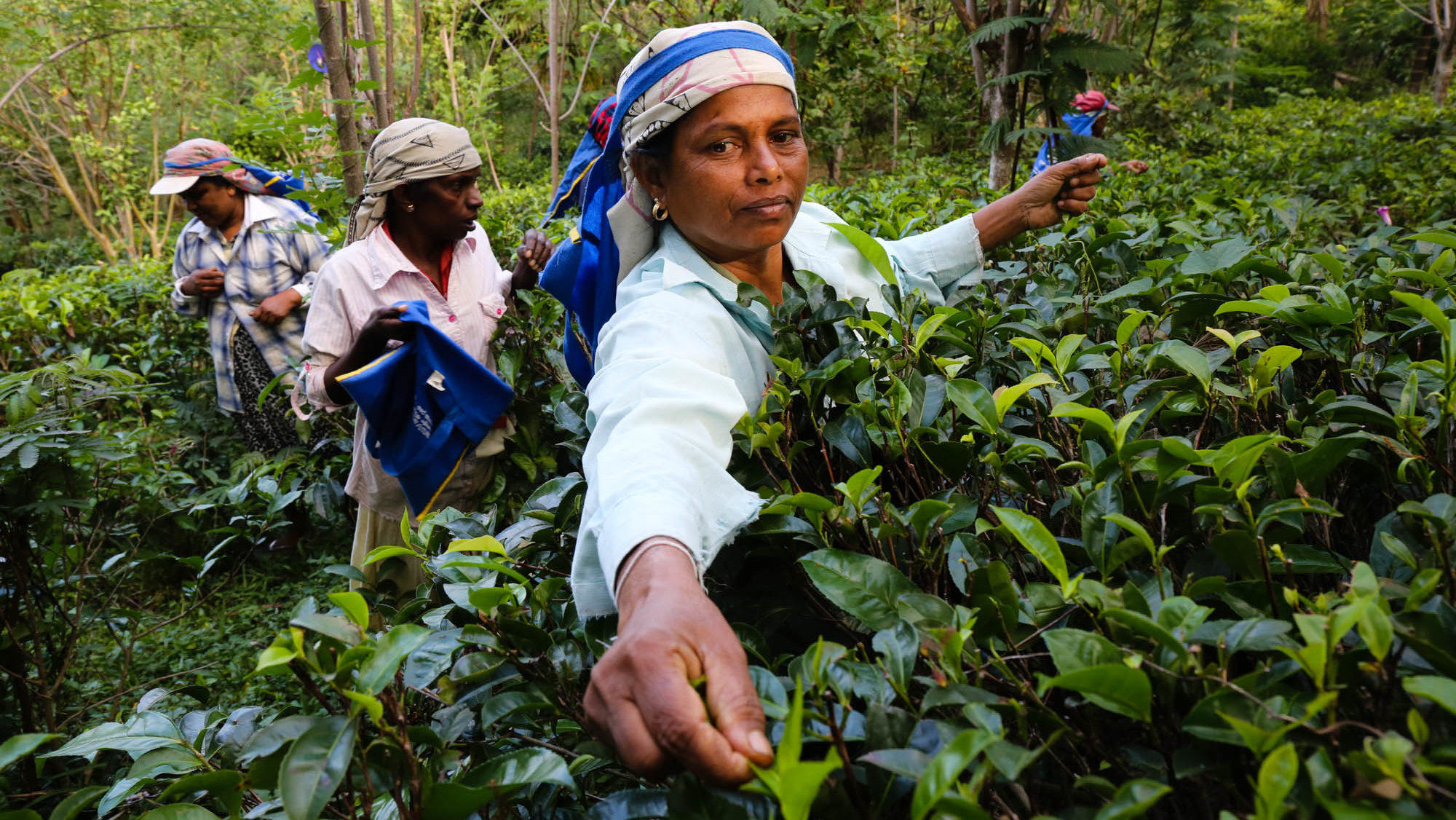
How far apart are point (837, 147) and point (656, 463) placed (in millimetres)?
10854

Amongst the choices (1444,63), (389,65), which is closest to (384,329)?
(389,65)

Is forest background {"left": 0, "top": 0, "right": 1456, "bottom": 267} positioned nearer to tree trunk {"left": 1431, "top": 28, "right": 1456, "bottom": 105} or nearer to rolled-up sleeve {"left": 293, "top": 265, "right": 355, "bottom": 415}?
tree trunk {"left": 1431, "top": 28, "right": 1456, "bottom": 105}

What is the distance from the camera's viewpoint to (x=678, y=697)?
0.76 m

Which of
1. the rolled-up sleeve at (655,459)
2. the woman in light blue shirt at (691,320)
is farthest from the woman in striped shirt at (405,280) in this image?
the rolled-up sleeve at (655,459)

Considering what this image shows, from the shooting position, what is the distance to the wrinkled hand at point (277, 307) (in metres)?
4.29

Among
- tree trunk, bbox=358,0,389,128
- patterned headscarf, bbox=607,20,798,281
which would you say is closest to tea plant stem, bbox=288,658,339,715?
patterned headscarf, bbox=607,20,798,281

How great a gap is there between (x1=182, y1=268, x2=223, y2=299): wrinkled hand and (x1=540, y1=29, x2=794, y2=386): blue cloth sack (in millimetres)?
3012

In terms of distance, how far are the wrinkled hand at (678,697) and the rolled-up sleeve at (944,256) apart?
1408 mm

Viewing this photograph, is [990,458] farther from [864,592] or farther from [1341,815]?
[1341,815]

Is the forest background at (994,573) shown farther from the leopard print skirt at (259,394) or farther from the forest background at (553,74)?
the leopard print skirt at (259,394)

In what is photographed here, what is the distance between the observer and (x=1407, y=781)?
588 millimetres

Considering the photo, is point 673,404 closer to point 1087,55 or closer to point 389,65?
point 1087,55

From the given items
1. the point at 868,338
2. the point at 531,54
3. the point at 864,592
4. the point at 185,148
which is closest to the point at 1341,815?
the point at 864,592

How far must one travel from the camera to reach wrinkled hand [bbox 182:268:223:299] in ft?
14.5
